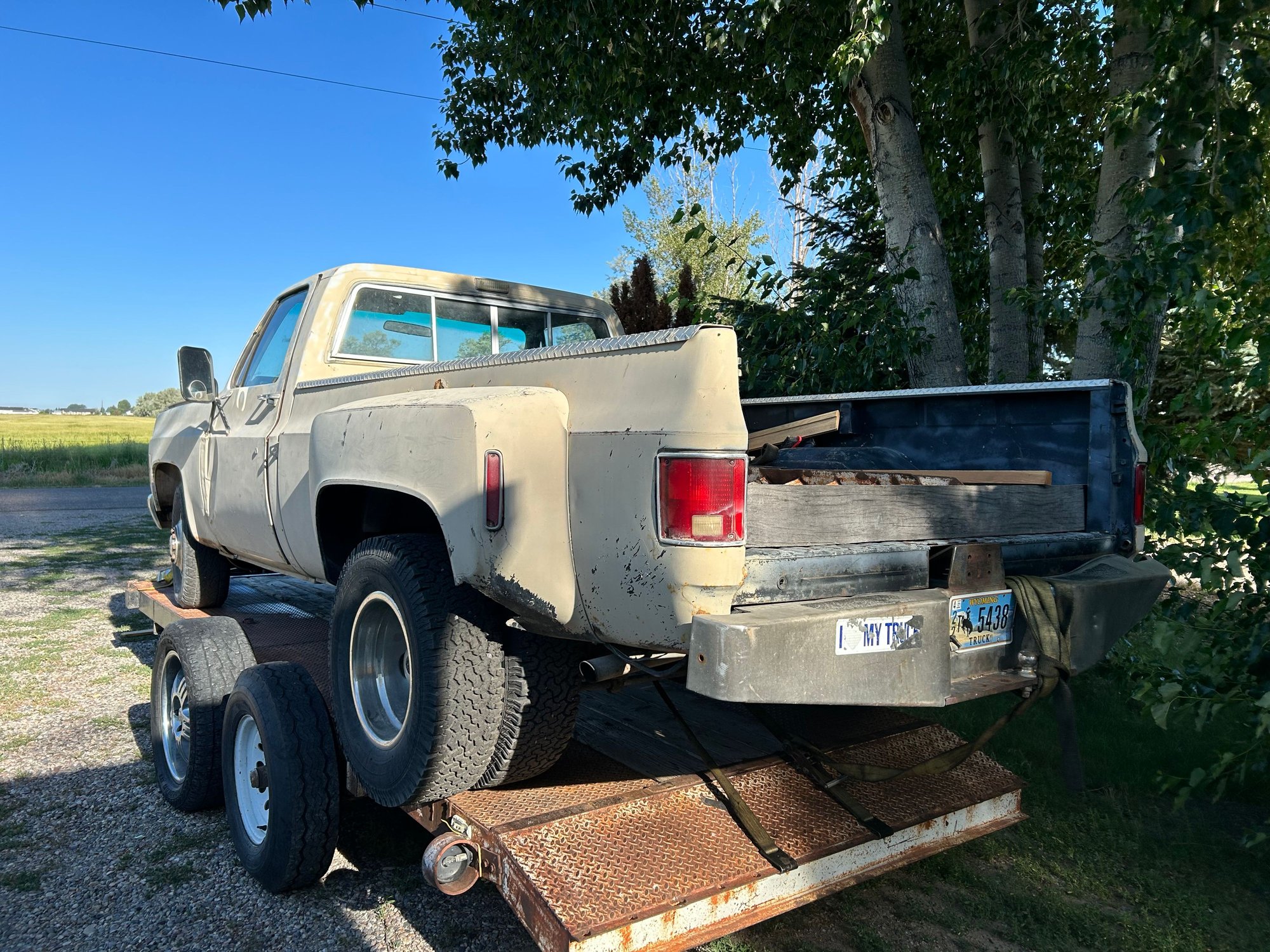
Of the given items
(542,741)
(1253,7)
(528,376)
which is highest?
(1253,7)

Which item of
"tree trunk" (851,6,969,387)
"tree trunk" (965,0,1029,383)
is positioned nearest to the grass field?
"tree trunk" (851,6,969,387)

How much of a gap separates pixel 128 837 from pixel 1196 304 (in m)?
4.79

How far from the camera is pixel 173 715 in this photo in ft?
12.2

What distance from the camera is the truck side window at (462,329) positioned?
4.17 m

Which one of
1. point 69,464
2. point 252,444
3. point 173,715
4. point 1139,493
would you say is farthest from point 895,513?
point 69,464

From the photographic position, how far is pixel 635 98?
768cm

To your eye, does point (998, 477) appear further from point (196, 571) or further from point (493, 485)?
point (196, 571)

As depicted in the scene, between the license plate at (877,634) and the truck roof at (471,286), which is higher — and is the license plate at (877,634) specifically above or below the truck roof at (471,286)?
below

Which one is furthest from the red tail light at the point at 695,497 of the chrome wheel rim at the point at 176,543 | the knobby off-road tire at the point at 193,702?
the chrome wheel rim at the point at 176,543

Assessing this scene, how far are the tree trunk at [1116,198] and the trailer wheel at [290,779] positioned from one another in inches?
181

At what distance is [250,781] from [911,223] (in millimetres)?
5527

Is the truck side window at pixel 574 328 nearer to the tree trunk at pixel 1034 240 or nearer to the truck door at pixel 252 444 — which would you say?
the truck door at pixel 252 444

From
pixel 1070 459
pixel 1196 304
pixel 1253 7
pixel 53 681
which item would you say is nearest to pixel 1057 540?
pixel 1070 459

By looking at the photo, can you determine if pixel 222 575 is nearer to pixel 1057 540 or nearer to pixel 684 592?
pixel 684 592
